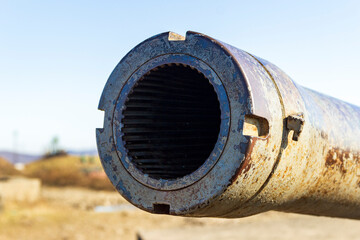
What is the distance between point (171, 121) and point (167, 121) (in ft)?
0.06

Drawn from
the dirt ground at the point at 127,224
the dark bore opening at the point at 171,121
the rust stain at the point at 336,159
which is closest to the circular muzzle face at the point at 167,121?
the dark bore opening at the point at 171,121

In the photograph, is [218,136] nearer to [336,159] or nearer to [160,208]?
[160,208]

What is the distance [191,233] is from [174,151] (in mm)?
5507

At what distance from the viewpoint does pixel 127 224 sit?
507 inches

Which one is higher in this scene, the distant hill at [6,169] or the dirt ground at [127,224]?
the dirt ground at [127,224]

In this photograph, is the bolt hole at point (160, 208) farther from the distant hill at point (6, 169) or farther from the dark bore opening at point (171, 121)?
the distant hill at point (6, 169)

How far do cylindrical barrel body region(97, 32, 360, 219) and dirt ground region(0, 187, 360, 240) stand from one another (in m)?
4.92

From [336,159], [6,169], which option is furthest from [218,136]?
[6,169]

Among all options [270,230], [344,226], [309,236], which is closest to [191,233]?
[270,230]

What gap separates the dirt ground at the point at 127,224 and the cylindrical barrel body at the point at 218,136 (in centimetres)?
492

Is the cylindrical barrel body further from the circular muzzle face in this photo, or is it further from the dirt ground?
the dirt ground

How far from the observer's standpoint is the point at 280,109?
1.55m

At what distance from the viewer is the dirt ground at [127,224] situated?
275 inches

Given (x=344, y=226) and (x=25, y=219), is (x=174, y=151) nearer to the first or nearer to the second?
(x=344, y=226)
